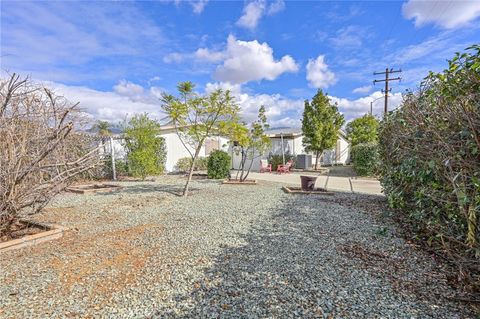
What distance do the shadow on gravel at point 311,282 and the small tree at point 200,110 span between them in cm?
493

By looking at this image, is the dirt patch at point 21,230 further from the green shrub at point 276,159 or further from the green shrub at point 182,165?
the green shrub at point 276,159

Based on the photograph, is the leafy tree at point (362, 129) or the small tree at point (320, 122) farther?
the leafy tree at point (362, 129)

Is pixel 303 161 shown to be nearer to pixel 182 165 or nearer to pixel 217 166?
pixel 217 166

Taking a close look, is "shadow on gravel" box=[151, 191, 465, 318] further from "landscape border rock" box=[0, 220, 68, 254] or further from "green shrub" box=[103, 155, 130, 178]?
"green shrub" box=[103, 155, 130, 178]

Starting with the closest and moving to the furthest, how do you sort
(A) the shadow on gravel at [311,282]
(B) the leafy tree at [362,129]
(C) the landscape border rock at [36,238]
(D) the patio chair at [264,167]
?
(A) the shadow on gravel at [311,282] < (C) the landscape border rock at [36,238] < (D) the patio chair at [264,167] < (B) the leafy tree at [362,129]

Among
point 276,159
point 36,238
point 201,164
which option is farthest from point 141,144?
point 276,159

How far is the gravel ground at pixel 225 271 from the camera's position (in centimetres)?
238

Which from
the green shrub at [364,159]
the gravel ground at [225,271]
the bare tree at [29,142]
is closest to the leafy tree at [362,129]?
the green shrub at [364,159]

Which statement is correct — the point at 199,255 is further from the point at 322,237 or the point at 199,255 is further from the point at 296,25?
the point at 296,25

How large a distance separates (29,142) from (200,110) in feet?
16.3

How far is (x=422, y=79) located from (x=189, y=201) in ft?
20.1

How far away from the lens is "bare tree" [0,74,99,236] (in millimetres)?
3770

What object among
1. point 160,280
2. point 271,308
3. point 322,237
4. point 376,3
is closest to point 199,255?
point 160,280

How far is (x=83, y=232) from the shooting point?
15.5ft
